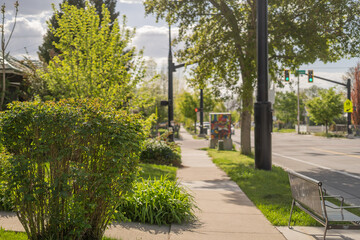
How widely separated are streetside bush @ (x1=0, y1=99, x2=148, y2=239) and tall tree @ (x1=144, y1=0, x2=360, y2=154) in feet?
38.4

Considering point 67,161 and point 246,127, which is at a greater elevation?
point 246,127

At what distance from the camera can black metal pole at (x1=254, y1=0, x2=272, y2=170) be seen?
10.8 meters

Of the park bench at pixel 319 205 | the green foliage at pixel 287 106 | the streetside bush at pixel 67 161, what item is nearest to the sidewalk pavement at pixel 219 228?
the park bench at pixel 319 205

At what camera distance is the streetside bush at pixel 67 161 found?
12.5 feet

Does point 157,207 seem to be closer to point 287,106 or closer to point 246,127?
point 246,127

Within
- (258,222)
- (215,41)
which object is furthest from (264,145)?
(215,41)

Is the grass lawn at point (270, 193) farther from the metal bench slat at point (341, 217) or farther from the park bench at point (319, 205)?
the metal bench slat at point (341, 217)

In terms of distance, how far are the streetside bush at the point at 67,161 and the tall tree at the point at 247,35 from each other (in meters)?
11.7

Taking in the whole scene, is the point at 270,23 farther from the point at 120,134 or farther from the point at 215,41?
the point at 120,134

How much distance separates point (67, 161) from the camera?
4.04 m

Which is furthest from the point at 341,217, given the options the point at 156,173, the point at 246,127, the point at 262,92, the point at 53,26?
the point at 53,26

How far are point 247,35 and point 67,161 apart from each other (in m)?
13.2

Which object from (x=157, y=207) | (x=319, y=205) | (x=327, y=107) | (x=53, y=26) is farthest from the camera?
(x=327, y=107)

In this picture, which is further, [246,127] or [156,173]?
[246,127]
